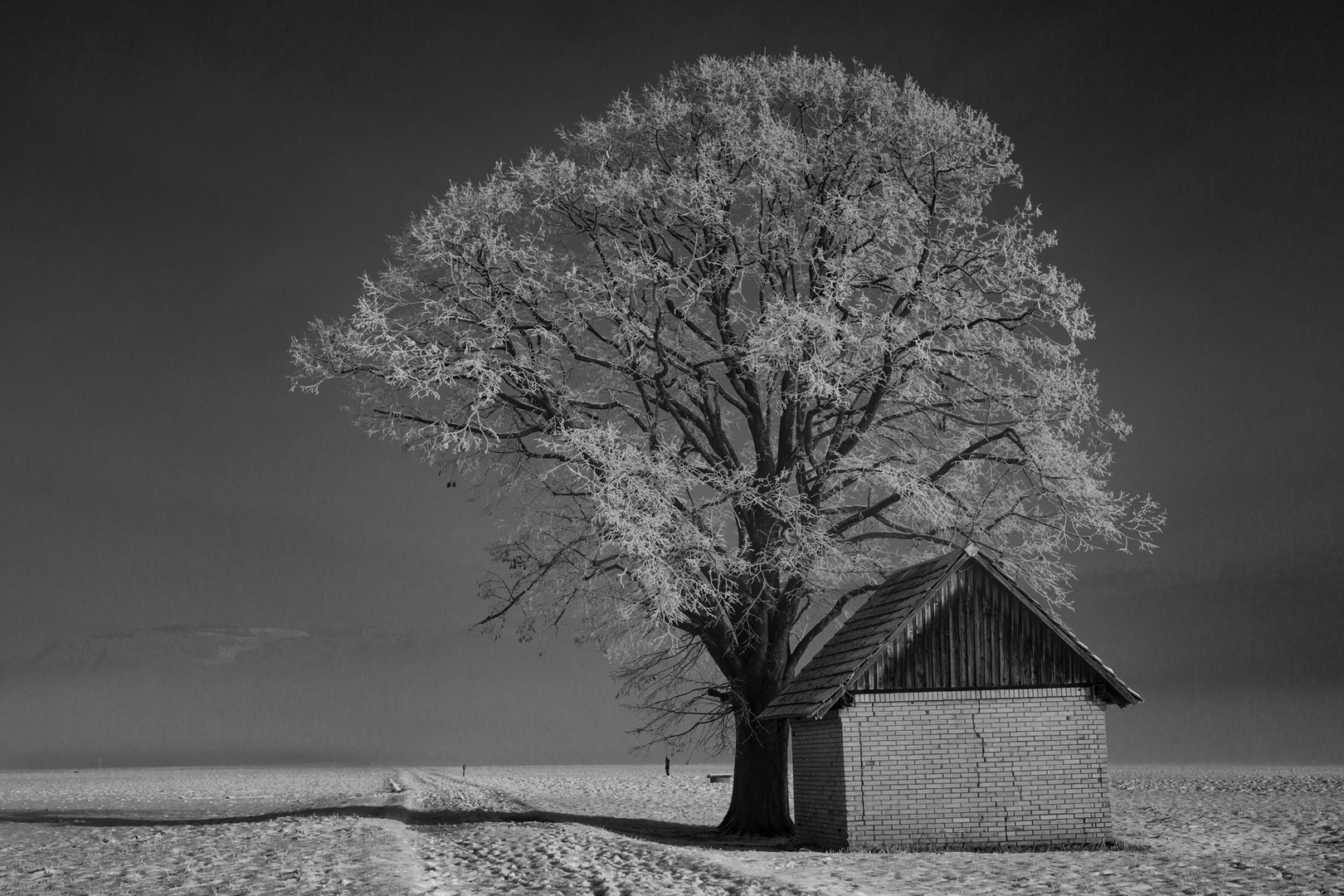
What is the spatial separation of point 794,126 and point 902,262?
400 centimetres

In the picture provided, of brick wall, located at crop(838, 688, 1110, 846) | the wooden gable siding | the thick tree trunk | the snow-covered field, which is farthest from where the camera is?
the thick tree trunk

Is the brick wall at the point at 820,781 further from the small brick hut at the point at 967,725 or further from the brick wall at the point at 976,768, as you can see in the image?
the brick wall at the point at 976,768

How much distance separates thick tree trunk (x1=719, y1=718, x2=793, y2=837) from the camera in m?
24.9

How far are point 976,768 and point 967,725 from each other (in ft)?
2.60

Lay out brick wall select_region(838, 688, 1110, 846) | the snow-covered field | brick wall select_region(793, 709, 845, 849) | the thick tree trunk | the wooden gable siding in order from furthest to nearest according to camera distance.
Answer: the thick tree trunk, the wooden gable siding, brick wall select_region(793, 709, 845, 849), brick wall select_region(838, 688, 1110, 846), the snow-covered field

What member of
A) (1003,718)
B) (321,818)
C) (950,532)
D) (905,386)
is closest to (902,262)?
(905,386)

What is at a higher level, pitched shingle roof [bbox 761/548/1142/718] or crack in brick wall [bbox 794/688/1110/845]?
pitched shingle roof [bbox 761/548/1142/718]

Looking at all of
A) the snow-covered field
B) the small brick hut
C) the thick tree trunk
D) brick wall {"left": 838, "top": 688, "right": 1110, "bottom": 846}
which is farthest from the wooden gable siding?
the thick tree trunk

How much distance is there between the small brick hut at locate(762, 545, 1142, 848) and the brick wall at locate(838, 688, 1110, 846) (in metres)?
0.02

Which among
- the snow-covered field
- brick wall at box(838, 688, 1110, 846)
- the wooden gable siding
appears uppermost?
the wooden gable siding

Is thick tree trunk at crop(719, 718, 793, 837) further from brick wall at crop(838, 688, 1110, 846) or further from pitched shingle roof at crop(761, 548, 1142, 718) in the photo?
brick wall at crop(838, 688, 1110, 846)

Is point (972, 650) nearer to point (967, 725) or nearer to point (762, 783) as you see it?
point (967, 725)

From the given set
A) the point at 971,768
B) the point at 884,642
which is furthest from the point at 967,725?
the point at 884,642

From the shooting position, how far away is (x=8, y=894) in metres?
15.5
